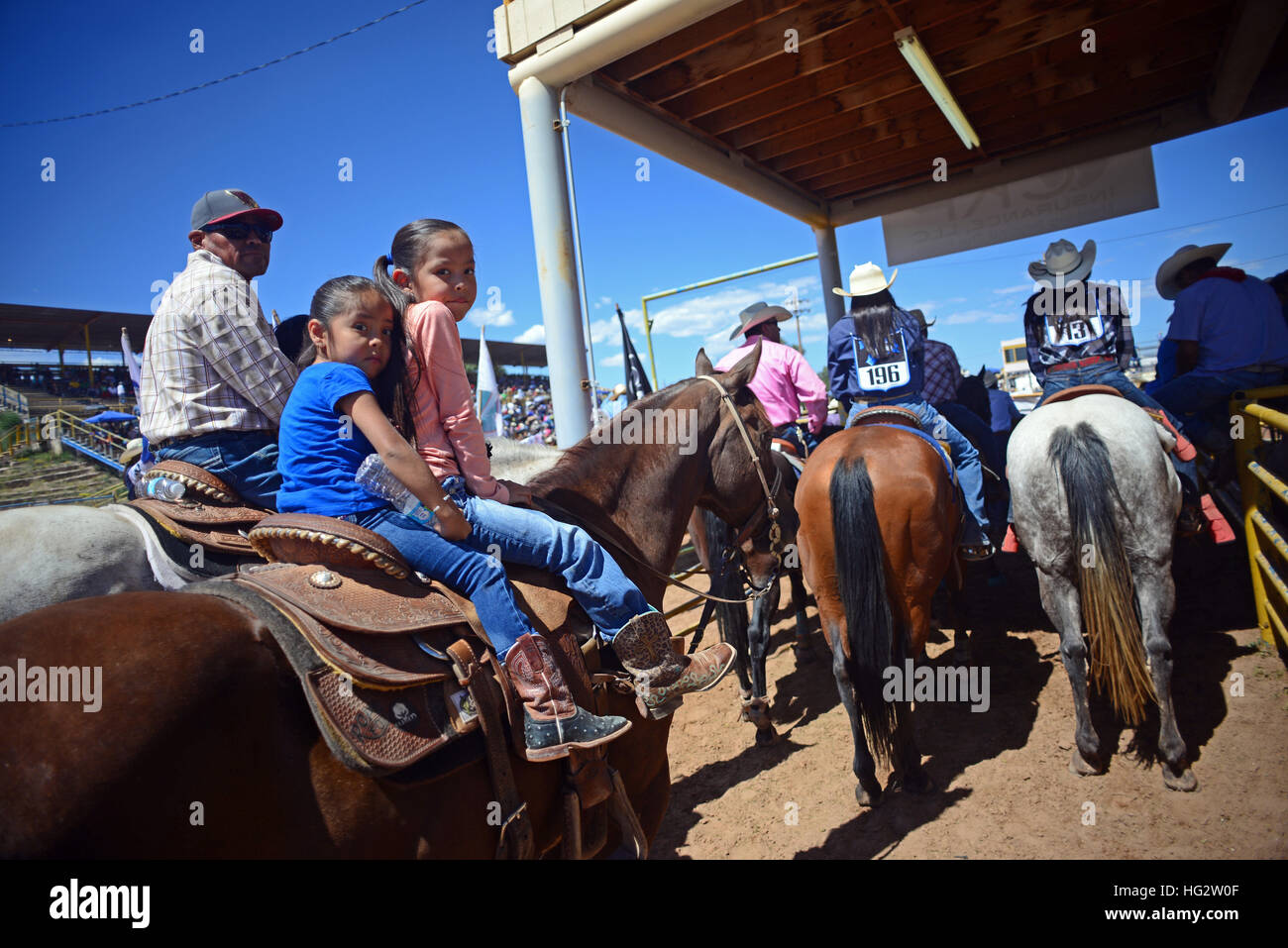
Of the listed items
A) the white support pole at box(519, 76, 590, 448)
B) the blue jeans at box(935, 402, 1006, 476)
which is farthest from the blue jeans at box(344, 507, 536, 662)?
the blue jeans at box(935, 402, 1006, 476)

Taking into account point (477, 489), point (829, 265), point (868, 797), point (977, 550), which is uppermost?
point (829, 265)

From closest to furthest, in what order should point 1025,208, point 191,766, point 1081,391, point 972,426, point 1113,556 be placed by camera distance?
point 191,766 → point 1113,556 → point 1081,391 → point 972,426 → point 1025,208

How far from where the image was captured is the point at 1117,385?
4777 mm

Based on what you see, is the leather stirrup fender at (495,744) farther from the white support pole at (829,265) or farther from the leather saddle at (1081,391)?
the white support pole at (829,265)

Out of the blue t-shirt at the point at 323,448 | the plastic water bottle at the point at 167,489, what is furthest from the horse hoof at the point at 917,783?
the plastic water bottle at the point at 167,489

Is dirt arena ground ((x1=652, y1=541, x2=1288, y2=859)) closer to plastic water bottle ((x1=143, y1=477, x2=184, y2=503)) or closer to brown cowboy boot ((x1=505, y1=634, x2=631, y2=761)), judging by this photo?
brown cowboy boot ((x1=505, y1=634, x2=631, y2=761))

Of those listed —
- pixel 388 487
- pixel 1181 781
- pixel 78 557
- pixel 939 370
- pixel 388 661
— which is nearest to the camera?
pixel 388 661

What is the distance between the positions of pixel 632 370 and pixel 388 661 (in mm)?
7528

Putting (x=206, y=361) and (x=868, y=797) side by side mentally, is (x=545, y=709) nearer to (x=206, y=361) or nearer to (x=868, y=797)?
(x=206, y=361)

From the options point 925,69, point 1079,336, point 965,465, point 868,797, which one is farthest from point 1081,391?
point 925,69

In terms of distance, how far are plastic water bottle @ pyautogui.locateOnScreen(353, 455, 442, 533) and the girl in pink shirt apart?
12cm

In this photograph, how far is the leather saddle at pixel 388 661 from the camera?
166 cm

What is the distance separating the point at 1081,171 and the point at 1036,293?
463 cm

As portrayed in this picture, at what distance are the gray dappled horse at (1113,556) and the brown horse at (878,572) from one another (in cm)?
69
